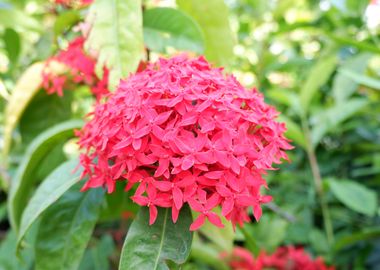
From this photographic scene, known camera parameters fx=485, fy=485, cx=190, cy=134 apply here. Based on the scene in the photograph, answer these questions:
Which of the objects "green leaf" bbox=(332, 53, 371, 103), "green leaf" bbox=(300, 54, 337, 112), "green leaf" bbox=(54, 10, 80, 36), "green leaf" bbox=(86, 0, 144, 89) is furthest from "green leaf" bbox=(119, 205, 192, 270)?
"green leaf" bbox=(332, 53, 371, 103)

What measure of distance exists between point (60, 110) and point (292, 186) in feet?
3.54

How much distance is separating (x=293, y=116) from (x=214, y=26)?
3.48 feet

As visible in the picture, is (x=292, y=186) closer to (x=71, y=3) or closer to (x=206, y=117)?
(x=71, y=3)

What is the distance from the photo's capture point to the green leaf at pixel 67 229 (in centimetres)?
103

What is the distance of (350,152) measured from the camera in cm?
209

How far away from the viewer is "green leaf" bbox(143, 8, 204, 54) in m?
1.21

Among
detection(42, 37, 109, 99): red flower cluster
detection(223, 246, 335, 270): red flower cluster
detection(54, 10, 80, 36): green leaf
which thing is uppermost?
detection(54, 10, 80, 36): green leaf

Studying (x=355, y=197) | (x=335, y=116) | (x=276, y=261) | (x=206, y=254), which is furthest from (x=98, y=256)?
(x=335, y=116)

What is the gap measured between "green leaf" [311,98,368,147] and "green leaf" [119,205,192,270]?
1.12m

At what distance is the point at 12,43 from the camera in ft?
5.73

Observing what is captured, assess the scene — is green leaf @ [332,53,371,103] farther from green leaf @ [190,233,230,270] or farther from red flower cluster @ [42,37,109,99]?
red flower cluster @ [42,37,109,99]

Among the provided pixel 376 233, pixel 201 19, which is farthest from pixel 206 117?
pixel 376 233

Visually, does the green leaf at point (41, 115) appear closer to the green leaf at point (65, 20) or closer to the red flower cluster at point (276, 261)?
the green leaf at point (65, 20)

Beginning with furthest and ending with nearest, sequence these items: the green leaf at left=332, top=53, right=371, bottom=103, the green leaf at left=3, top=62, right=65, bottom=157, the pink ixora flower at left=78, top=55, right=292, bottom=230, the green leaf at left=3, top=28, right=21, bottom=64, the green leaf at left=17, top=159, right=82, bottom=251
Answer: the green leaf at left=332, top=53, right=371, bottom=103 → the green leaf at left=3, top=28, right=21, bottom=64 → the green leaf at left=3, top=62, right=65, bottom=157 → the green leaf at left=17, top=159, right=82, bottom=251 → the pink ixora flower at left=78, top=55, right=292, bottom=230
